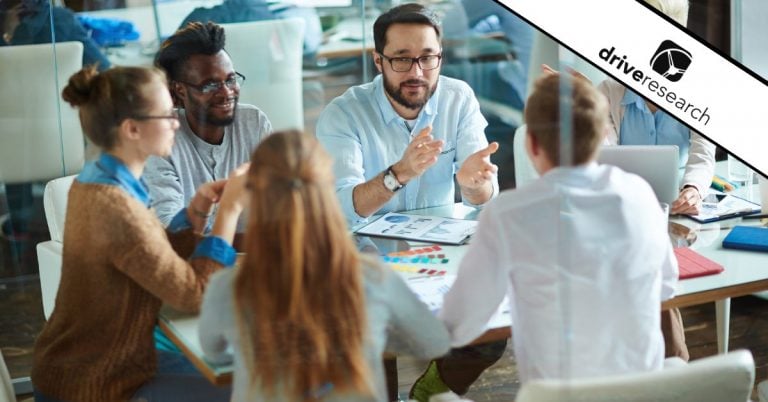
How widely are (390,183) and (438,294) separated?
1.25 ft

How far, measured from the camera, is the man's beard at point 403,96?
224cm

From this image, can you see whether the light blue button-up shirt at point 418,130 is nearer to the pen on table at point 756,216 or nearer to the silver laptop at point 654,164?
the silver laptop at point 654,164

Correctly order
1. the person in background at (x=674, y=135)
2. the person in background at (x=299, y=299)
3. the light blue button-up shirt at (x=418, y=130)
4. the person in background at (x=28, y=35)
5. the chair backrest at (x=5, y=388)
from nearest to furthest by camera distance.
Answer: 1. the person in background at (x=299, y=299)
2. the person in background at (x=28, y=35)
3. the light blue button-up shirt at (x=418, y=130)
4. the chair backrest at (x=5, y=388)
5. the person in background at (x=674, y=135)

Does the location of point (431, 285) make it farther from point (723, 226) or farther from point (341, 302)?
point (723, 226)

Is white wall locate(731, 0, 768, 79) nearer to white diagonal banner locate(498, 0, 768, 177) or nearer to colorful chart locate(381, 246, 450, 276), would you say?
white diagonal banner locate(498, 0, 768, 177)

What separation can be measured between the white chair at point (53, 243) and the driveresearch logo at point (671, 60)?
1.49 m

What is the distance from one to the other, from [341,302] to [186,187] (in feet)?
1.17

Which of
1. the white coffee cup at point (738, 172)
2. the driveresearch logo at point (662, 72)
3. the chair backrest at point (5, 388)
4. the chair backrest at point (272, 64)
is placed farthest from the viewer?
the white coffee cup at point (738, 172)

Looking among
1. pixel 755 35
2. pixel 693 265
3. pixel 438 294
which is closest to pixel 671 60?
pixel 693 265

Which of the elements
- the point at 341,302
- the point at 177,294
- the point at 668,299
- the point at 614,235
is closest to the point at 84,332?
the point at 177,294

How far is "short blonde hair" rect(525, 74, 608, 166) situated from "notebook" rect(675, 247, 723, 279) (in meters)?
0.57

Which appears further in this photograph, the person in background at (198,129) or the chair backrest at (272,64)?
the chair backrest at (272,64)

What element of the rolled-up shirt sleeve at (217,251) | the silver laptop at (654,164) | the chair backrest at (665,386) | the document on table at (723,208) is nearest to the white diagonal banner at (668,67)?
the document on table at (723,208)

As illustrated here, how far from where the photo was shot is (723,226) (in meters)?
2.70
